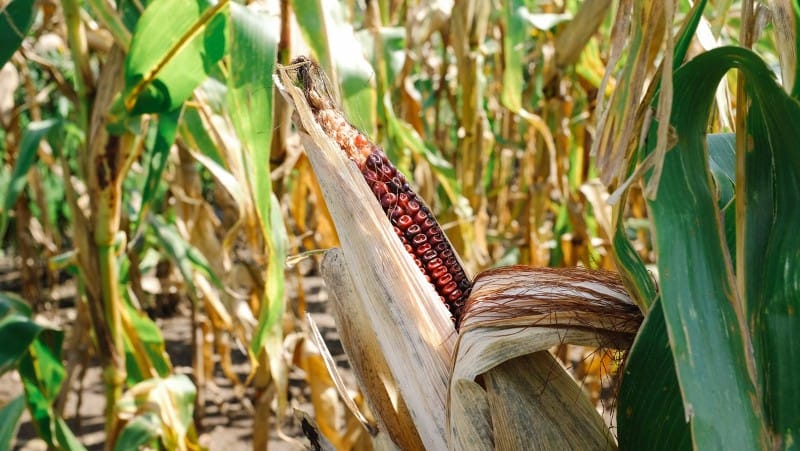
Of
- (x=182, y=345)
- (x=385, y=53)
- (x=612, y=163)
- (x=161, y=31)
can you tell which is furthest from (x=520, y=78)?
(x=182, y=345)

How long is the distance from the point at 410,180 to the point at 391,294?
3.29 ft

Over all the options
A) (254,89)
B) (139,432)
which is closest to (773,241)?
(254,89)

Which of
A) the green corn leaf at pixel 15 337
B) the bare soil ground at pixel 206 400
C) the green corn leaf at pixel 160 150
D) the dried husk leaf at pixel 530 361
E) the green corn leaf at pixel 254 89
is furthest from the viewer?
the bare soil ground at pixel 206 400

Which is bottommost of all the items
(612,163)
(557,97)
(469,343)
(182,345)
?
(182,345)

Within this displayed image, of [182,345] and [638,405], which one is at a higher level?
[638,405]

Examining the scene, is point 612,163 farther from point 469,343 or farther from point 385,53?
point 385,53

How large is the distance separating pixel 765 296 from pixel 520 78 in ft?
3.90

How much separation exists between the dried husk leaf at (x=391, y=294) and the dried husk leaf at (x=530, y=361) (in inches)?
1.2

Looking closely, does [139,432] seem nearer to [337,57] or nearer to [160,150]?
[160,150]

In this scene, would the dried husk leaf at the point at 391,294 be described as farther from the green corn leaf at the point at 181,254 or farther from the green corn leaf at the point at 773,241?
the green corn leaf at the point at 181,254

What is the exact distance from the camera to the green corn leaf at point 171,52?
907mm

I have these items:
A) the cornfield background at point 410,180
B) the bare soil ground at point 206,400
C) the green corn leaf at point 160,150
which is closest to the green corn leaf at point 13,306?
the cornfield background at point 410,180

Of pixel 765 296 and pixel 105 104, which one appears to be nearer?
pixel 765 296

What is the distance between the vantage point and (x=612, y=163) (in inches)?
14.6
